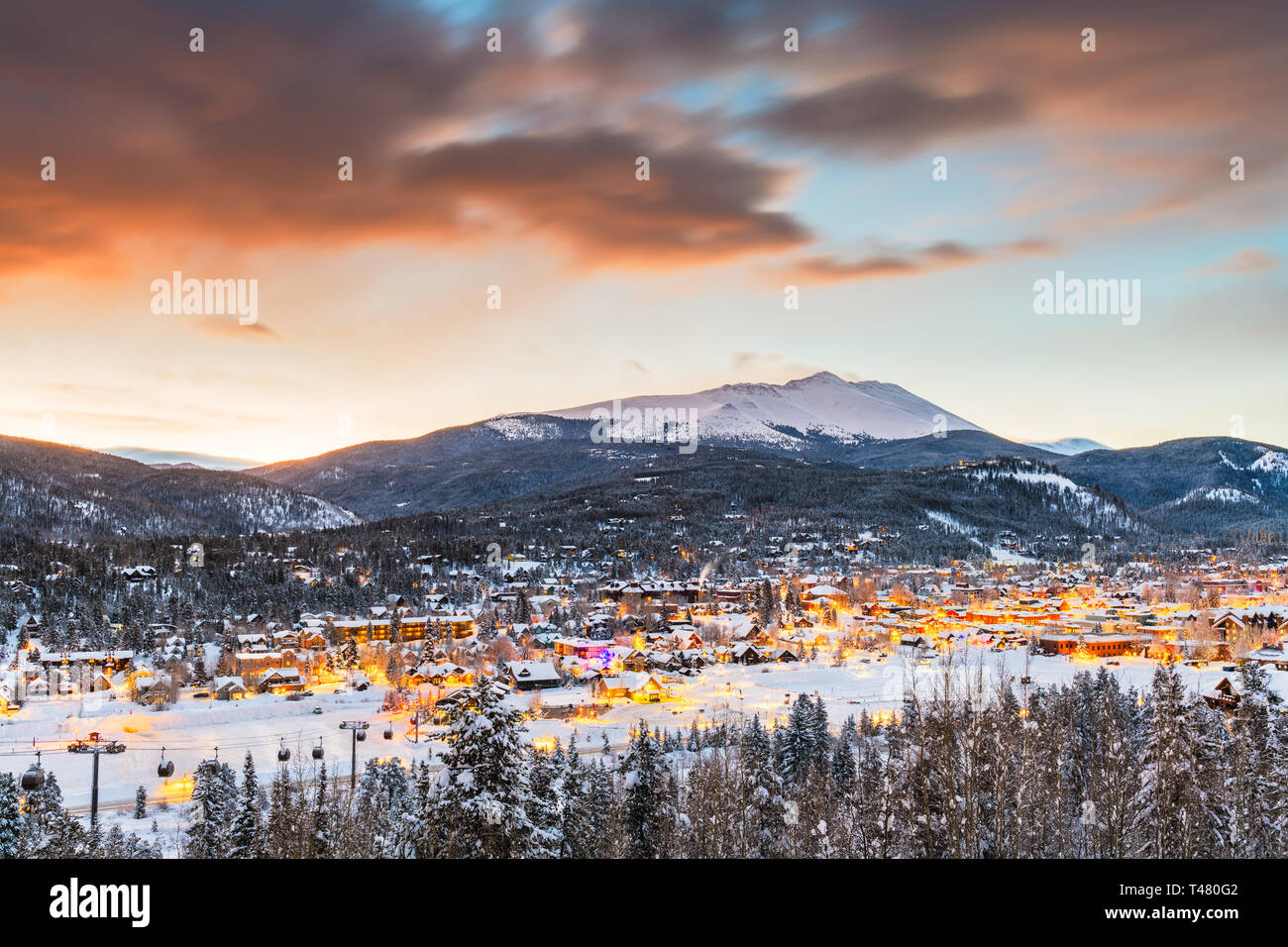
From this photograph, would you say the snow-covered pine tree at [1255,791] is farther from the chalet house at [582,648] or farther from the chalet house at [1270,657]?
the chalet house at [582,648]

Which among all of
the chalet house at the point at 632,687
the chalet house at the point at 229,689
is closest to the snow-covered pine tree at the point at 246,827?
the chalet house at the point at 632,687

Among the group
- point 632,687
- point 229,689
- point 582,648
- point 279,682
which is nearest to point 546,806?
point 632,687

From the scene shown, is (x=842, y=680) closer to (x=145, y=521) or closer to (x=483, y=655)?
(x=483, y=655)

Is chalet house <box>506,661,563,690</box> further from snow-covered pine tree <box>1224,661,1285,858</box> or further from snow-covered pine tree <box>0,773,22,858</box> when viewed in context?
snow-covered pine tree <box>1224,661,1285,858</box>

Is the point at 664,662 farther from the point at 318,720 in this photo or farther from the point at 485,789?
the point at 485,789

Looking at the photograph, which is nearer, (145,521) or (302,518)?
(145,521)

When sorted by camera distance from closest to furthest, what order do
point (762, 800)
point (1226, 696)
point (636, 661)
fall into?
point (762, 800)
point (1226, 696)
point (636, 661)
